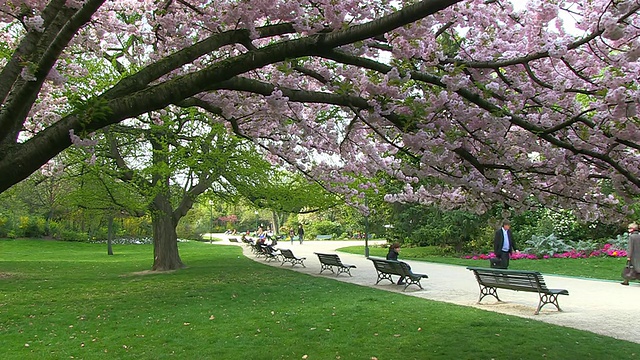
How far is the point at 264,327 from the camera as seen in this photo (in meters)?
7.06

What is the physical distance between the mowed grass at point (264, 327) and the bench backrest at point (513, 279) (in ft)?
3.22

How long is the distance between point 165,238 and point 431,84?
13367 mm


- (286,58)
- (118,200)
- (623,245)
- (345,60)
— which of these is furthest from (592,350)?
(623,245)

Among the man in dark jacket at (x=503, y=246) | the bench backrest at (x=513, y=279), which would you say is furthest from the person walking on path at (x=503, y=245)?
the bench backrest at (x=513, y=279)

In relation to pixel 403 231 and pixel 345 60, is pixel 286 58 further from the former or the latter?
pixel 403 231

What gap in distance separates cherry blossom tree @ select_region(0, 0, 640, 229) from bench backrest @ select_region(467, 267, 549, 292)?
3841mm

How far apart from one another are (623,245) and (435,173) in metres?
17.5

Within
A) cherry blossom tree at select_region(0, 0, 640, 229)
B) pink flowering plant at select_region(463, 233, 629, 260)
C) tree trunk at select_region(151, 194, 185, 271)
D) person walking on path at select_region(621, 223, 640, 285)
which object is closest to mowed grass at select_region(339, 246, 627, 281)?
pink flowering plant at select_region(463, 233, 629, 260)

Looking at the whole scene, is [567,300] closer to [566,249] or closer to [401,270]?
[401,270]

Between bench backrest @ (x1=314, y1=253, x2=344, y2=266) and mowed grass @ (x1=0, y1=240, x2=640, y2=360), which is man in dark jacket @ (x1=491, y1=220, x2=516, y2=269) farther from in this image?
bench backrest @ (x1=314, y1=253, x2=344, y2=266)

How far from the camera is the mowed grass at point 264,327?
18.9 ft

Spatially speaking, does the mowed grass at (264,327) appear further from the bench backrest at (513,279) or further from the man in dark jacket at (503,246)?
the man in dark jacket at (503,246)

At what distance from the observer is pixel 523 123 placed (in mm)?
3977

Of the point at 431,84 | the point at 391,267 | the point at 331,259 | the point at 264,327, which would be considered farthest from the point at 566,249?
the point at 431,84
